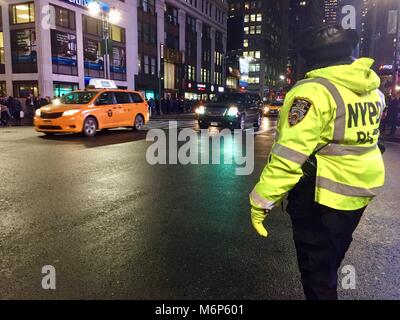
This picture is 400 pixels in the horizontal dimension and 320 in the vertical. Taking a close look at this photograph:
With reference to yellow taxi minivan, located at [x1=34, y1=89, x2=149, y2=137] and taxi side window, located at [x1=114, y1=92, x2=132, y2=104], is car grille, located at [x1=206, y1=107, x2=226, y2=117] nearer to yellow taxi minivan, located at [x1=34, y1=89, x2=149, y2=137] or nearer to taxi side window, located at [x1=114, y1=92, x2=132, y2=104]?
yellow taxi minivan, located at [x1=34, y1=89, x2=149, y2=137]

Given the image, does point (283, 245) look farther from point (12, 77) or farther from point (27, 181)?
point (12, 77)

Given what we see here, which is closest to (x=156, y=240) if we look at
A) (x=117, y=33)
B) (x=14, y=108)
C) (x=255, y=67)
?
(x=14, y=108)

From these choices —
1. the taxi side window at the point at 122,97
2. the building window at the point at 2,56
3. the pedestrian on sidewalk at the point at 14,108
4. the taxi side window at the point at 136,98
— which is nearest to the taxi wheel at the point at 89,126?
the taxi side window at the point at 122,97

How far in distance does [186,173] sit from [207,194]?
1.78 meters

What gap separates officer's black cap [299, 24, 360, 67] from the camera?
7.07ft

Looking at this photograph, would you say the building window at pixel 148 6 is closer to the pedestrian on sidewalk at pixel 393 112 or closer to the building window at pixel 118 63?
the building window at pixel 118 63

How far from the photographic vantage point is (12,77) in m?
32.1

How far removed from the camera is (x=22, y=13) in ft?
102

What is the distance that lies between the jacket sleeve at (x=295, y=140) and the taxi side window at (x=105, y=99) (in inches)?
519

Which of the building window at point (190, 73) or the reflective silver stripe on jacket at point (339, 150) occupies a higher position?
the building window at point (190, 73)

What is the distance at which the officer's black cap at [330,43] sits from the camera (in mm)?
2156

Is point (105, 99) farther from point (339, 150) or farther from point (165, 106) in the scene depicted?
point (165, 106)

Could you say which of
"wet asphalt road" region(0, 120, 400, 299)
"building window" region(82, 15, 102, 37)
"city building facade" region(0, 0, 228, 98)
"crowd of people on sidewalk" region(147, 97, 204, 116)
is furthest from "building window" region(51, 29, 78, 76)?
"wet asphalt road" region(0, 120, 400, 299)

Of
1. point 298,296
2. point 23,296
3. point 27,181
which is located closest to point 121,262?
point 23,296
